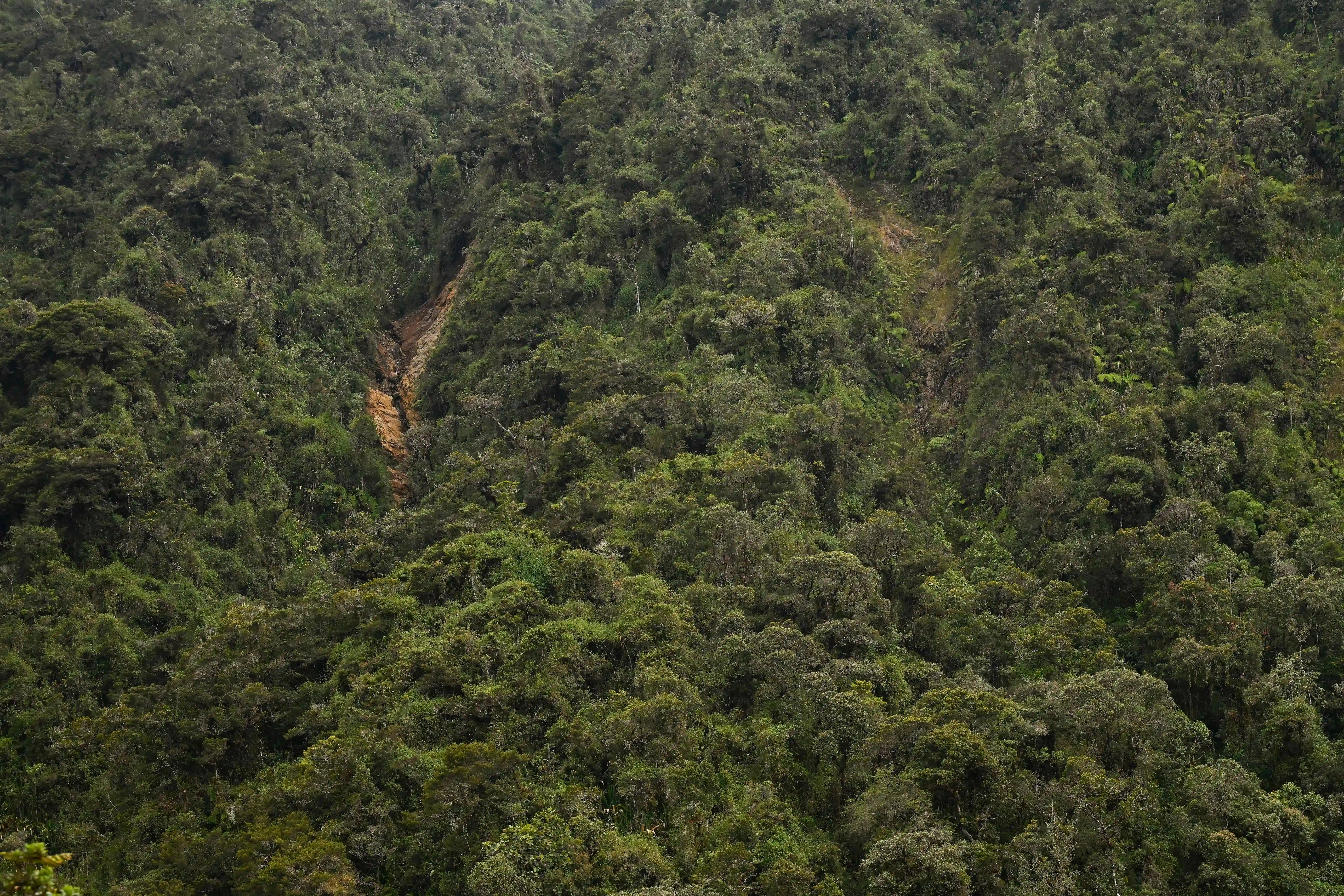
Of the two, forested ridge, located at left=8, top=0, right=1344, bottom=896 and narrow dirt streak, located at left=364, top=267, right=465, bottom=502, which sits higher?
forested ridge, located at left=8, top=0, right=1344, bottom=896

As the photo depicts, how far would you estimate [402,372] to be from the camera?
59031mm

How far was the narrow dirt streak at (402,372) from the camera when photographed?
175 ft

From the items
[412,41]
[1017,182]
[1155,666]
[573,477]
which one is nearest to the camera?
[1155,666]

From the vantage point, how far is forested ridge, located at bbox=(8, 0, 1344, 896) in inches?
1144

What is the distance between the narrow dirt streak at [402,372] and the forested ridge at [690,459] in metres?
0.59

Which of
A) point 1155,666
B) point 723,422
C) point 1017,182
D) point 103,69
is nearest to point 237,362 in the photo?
point 723,422

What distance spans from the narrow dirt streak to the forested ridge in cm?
59

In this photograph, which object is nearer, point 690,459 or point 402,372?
point 690,459

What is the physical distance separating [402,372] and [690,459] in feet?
72.4

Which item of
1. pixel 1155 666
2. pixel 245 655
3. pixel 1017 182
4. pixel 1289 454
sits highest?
pixel 1017 182

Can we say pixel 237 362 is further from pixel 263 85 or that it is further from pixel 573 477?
pixel 263 85

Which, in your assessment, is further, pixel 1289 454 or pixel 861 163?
pixel 861 163

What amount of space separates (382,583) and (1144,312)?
87.3ft

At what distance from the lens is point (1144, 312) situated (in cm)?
4353
